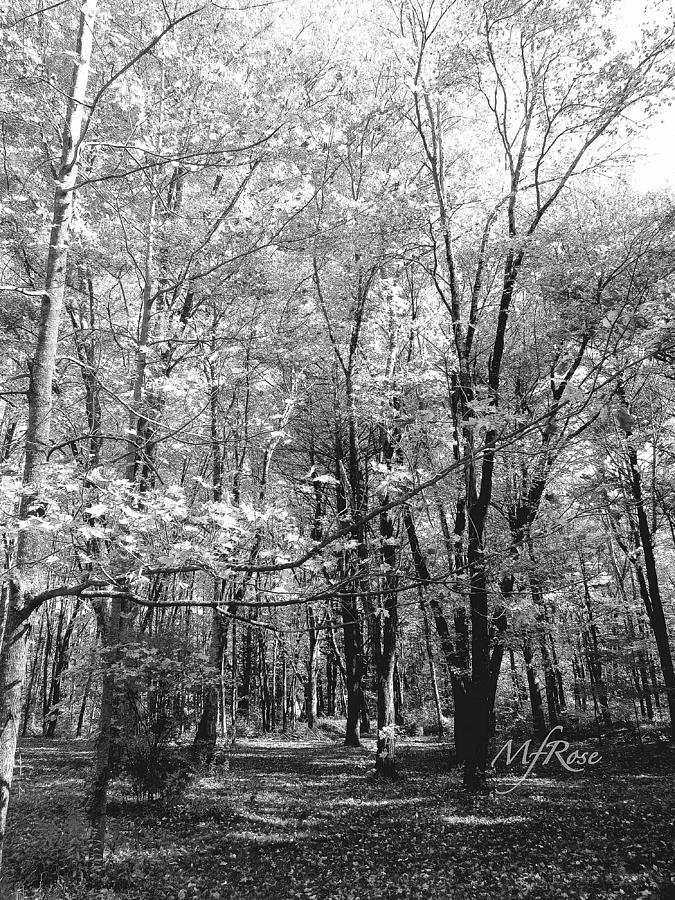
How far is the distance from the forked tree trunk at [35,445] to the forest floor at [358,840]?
2.84 meters

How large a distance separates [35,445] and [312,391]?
408 inches

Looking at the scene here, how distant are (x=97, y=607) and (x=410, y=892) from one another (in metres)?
6.11

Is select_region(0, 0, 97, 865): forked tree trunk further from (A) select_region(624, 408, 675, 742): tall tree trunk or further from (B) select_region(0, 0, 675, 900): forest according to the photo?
(A) select_region(624, 408, 675, 742): tall tree trunk

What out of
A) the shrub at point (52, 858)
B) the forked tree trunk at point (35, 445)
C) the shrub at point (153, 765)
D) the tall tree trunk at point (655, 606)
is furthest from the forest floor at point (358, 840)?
the tall tree trunk at point (655, 606)

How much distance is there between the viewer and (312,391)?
13.8 metres

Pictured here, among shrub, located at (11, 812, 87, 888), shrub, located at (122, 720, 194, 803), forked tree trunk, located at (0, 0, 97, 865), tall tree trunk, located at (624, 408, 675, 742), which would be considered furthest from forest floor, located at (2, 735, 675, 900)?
tall tree trunk, located at (624, 408, 675, 742)

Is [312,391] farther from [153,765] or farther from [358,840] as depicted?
[358,840]

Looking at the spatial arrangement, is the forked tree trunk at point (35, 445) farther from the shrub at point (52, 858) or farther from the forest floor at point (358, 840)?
the shrub at point (52, 858)

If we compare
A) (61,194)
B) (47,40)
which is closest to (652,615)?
(61,194)

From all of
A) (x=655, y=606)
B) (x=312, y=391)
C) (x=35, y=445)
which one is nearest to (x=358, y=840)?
(x=35, y=445)

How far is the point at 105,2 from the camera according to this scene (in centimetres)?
632

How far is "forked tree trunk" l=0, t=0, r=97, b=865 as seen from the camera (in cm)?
349

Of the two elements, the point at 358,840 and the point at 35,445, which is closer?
the point at 35,445

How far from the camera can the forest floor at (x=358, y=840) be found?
5719mm
